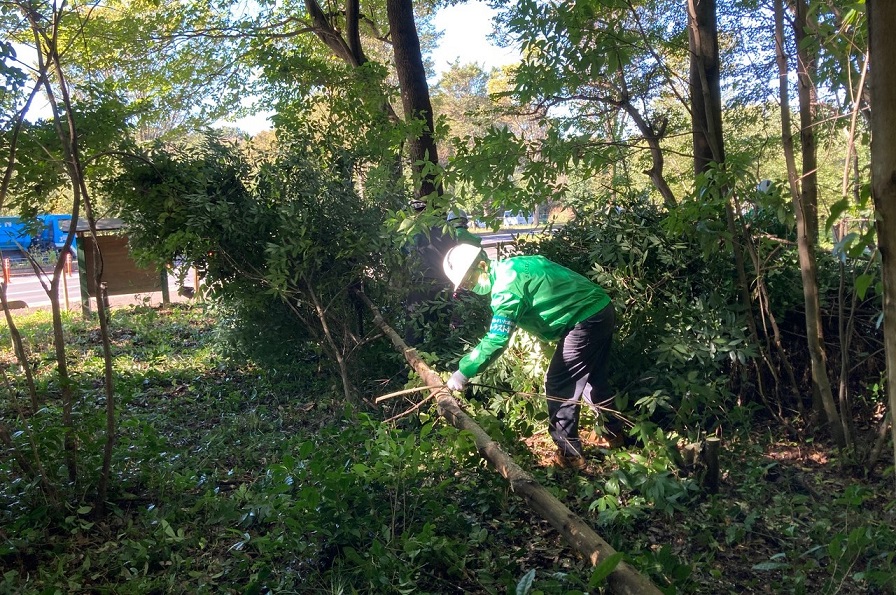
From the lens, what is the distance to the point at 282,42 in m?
11.0

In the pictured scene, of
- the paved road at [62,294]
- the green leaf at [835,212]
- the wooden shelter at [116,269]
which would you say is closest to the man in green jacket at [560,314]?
the green leaf at [835,212]

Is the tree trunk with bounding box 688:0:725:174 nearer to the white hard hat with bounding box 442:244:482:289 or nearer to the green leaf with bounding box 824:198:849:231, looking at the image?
the white hard hat with bounding box 442:244:482:289

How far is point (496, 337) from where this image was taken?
4.18 m

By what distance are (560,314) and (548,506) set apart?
1.90 metres

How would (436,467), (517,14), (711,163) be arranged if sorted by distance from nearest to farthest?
1. (436,467)
2. (711,163)
3. (517,14)

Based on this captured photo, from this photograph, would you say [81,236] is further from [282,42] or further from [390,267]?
[390,267]

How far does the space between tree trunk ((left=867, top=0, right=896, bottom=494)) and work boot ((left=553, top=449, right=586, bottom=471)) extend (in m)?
3.09

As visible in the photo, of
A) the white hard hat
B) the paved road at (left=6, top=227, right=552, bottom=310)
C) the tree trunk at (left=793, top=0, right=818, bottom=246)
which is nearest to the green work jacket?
the white hard hat

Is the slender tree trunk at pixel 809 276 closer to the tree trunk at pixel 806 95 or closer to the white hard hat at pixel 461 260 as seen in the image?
the tree trunk at pixel 806 95

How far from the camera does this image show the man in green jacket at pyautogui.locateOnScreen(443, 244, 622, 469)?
448 cm

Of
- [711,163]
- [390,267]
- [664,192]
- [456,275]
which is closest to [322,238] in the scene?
[390,267]

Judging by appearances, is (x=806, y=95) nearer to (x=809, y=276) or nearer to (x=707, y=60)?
(x=707, y=60)

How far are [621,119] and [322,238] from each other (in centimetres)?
760

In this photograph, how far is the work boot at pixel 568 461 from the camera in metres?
4.51
